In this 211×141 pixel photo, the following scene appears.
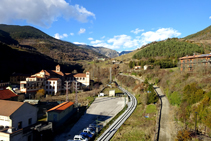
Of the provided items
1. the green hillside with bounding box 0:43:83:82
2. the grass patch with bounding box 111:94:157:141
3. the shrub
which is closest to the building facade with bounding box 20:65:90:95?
the green hillside with bounding box 0:43:83:82

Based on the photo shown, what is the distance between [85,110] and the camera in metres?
25.1

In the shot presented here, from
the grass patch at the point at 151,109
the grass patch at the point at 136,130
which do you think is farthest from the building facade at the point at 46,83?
the grass patch at the point at 151,109

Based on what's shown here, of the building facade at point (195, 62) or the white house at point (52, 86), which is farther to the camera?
the white house at point (52, 86)

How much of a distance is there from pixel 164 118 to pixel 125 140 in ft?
20.7

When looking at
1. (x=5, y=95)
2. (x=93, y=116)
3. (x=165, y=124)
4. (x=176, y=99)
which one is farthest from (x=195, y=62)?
(x=5, y=95)

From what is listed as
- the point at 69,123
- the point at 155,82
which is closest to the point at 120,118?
the point at 69,123

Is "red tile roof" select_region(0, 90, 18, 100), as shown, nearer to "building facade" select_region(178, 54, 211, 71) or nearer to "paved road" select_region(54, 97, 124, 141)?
"paved road" select_region(54, 97, 124, 141)

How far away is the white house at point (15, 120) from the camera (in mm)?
12096

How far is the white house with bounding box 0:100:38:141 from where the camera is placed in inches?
476

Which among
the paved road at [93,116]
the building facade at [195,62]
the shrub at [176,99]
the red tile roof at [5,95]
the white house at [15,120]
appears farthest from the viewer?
the building facade at [195,62]

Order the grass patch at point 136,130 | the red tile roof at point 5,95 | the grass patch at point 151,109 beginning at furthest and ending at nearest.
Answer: the red tile roof at point 5,95 < the grass patch at point 151,109 < the grass patch at point 136,130

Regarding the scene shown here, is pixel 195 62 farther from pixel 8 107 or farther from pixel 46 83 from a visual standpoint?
pixel 46 83

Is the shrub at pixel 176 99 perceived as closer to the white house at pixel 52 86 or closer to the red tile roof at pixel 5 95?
the red tile roof at pixel 5 95

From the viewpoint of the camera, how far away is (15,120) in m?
14.2
